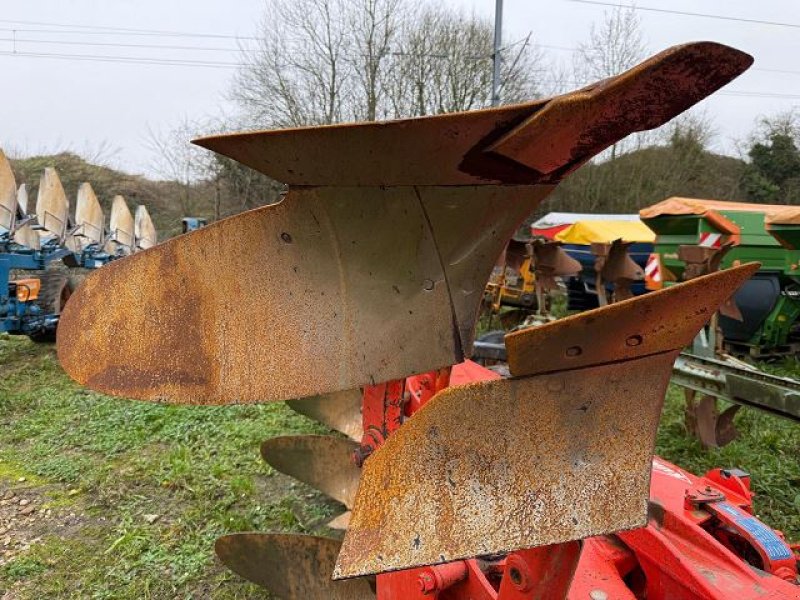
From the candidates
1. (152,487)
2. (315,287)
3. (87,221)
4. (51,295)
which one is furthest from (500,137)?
(87,221)

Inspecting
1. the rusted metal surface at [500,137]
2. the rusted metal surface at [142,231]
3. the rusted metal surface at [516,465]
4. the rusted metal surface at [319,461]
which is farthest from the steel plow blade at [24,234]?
the rusted metal surface at [516,465]

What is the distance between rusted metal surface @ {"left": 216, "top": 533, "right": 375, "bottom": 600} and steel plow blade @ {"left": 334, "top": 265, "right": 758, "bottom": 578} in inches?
50.9

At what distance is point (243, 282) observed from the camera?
1.27m

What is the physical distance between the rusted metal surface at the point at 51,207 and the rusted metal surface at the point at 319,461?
4840 mm

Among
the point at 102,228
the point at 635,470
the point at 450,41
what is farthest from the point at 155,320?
the point at 450,41

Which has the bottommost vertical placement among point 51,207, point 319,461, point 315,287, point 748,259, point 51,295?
point 319,461

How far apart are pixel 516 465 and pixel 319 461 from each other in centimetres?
245

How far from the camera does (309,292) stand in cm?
126

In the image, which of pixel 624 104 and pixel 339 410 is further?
pixel 339 410

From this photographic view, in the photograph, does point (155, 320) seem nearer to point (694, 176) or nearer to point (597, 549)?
point (597, 549)

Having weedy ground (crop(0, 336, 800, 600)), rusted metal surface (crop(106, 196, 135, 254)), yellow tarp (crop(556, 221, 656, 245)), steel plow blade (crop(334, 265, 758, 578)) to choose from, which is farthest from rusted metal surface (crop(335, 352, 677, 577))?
yellow tarp (crop(556, 221, 656, 245))

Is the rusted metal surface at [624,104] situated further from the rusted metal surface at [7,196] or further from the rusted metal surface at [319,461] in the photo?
the rusted metal surface at [7,196]

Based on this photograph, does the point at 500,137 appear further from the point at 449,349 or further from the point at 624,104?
the point at 449,349

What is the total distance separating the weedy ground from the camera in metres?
2.70
